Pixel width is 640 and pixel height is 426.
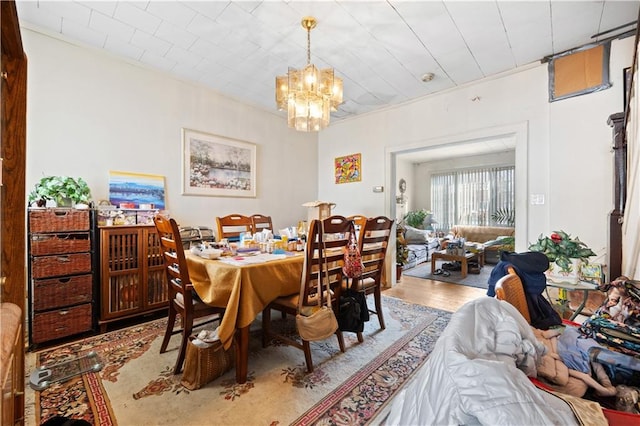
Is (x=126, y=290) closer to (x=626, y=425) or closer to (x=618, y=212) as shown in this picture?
(x=626, y=425)

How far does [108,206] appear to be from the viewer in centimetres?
251

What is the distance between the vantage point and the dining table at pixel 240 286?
1.62 m

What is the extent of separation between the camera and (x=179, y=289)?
1.86m

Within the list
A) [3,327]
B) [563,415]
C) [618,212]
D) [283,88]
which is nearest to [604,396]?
[563,415]

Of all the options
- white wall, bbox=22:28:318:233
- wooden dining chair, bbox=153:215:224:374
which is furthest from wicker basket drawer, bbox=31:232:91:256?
wooden dining chair, bbox=153:215:224:374

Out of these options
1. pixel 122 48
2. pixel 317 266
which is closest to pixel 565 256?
pixel 317 266

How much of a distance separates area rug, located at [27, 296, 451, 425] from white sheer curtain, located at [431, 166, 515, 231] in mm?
5508

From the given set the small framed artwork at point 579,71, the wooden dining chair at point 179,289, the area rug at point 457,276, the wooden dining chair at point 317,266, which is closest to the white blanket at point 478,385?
the wooden dining chair at point 317,266

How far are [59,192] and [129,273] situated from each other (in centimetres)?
87

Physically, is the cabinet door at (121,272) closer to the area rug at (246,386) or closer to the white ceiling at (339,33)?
the area rug at (246,386)

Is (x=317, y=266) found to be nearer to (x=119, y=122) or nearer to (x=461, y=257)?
(x=119, y=122)

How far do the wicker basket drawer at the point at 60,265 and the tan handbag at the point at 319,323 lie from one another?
75.7 inches

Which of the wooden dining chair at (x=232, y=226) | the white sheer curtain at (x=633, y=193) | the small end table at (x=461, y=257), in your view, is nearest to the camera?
the white sheer curtain at (x=633, y=193)

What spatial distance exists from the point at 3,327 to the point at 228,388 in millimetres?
1266
